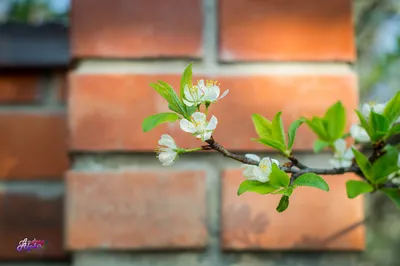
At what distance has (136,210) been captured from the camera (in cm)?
70

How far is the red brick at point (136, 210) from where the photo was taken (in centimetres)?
69

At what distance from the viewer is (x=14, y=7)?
3.77 feet

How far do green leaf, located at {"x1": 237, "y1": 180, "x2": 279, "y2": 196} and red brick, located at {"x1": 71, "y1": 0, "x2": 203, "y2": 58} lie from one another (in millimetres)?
295

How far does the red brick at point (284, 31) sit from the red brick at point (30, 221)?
38 cm

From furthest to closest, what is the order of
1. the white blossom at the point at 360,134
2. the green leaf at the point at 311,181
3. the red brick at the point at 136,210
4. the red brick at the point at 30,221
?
the red brick at the point at 30,221 → the red brick at the point at 136,210 → the white blossom at the point at 360,134 → the green leaf at the point at 311,181

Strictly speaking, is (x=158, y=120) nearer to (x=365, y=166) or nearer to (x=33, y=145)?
(x=365, y=166)

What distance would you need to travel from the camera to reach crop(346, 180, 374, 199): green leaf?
506 mm

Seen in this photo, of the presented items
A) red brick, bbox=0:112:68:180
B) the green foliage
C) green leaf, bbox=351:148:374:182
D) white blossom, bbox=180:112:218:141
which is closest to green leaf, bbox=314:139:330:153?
the green foliage

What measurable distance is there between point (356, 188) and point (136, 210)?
31 centimetres

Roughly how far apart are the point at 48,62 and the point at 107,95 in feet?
0.75

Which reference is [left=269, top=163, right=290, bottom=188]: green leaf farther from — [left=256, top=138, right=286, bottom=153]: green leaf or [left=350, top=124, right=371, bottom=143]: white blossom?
[left=350, top=124, right=371, bottom=143]: white blossom

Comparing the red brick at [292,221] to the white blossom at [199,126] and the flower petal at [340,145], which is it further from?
the white blossom at [199,126]

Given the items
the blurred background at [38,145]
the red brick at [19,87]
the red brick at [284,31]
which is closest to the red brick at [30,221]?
the blurred background at [38,145]

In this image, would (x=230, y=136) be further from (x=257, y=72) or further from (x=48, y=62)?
(x=48, y=62)
